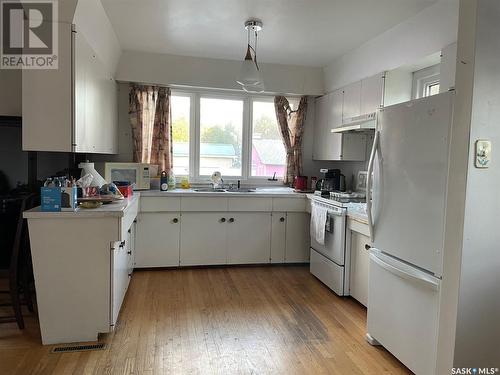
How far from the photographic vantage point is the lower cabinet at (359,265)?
304cm

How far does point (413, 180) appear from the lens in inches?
81.9

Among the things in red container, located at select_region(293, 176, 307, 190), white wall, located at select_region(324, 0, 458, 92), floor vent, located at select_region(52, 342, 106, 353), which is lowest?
floor vent, located at select_region(52, 342, 106, 353)

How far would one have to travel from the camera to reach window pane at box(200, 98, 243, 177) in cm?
456

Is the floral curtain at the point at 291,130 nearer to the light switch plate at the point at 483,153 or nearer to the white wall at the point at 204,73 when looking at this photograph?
the white wall at the point at 204,73

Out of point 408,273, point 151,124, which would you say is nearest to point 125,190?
point 151,124

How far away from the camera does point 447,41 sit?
247 cm

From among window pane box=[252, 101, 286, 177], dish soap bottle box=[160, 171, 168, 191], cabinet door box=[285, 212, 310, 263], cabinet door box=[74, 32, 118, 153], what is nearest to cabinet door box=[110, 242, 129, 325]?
cabinet door box=[74, 32, 118, 153]

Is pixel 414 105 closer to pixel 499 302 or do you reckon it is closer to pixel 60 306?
pixel 499 302

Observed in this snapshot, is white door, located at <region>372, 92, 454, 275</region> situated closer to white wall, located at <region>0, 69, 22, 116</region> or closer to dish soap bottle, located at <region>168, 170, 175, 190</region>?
dish soap bottle, located at <region>168, 170, 175, 190</region>

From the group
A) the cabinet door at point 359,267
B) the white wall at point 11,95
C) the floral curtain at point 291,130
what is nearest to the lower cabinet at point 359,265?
the cabinet door at point 359,267

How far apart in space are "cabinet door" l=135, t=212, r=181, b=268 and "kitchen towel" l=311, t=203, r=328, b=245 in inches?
57.9

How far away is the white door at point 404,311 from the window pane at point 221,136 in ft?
8.44

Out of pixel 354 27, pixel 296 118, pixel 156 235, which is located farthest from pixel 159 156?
pixel 354 27

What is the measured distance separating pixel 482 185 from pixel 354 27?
1.94 meters
